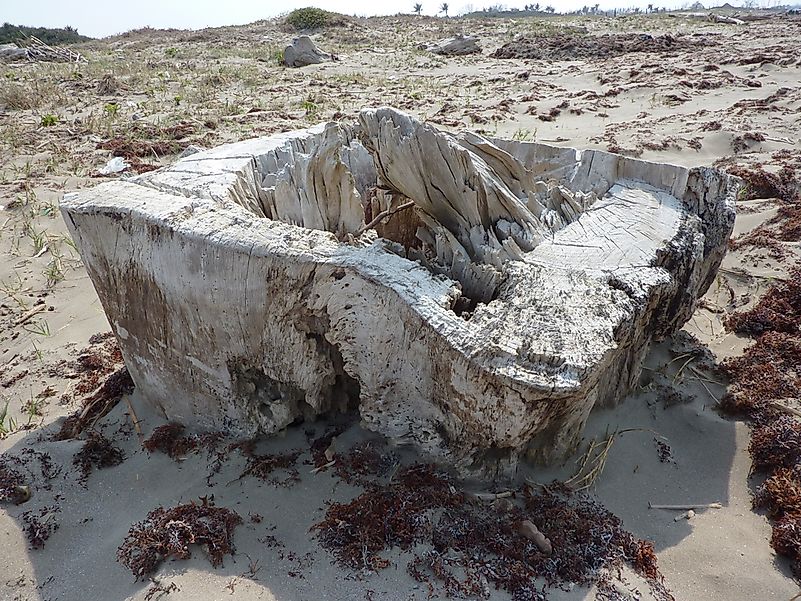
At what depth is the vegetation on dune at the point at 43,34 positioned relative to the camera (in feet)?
82.2

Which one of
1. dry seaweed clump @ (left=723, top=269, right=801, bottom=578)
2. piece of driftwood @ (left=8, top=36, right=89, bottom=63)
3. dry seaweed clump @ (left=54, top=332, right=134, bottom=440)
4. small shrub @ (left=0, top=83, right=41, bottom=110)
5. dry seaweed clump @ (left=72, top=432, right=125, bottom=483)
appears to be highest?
piece of driftwood @ (left=8, top=36, right=89, bottom=63)

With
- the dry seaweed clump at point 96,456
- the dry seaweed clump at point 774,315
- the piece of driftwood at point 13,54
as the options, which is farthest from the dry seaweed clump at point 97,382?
the piece of driftwood at point 13,54

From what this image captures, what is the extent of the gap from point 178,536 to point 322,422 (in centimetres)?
88

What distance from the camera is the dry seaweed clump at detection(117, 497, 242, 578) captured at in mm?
2268

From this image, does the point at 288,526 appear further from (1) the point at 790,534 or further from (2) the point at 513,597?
(1) the point at 790,534

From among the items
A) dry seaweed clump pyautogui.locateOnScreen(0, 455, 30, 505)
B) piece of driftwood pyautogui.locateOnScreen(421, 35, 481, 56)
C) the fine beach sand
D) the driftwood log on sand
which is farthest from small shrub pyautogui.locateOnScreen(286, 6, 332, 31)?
dry seaweed clump pyautogui.locateOnScreen(0, 455, 30, 505)

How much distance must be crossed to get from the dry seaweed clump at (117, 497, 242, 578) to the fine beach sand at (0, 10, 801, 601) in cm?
5

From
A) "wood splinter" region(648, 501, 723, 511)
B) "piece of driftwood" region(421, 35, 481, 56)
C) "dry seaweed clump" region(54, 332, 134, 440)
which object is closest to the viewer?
"wood splinter" region(648, 501, 723, 511)

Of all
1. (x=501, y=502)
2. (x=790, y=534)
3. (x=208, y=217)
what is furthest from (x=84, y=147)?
(x=790, y=534)

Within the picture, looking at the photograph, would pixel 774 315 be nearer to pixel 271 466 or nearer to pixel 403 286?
pixel 403 286

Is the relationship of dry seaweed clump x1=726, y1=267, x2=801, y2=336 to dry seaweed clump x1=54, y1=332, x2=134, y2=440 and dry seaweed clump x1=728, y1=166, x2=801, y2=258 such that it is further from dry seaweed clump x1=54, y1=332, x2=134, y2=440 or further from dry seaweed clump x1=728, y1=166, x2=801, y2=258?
dry seaweed clump x1=54, y1=332, x2=134, y2=440

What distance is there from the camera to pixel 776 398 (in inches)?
123

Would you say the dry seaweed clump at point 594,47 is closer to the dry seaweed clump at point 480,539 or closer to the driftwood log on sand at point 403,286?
the driftwood log on sand at point 403,286

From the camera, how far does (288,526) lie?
2.42m
